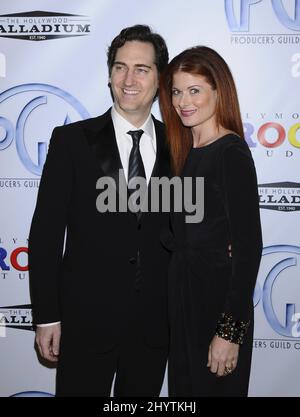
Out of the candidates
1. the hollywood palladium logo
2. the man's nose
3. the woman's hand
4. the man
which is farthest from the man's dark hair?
the woman's hand

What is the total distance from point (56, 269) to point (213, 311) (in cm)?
63

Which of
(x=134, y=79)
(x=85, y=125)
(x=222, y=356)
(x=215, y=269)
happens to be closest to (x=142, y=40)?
(x=134, y=79)

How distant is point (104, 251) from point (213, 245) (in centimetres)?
42

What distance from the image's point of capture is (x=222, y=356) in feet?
4.93

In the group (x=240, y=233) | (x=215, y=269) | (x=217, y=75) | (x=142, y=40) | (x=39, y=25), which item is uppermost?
(x=39, y=25)

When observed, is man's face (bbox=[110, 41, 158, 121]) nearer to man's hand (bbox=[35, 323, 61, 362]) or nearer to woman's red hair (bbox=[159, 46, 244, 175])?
woman's red hair (bbox=[159, 46, 244, 175])

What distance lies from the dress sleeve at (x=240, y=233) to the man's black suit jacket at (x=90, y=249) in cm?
37

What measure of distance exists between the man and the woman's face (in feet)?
0.69

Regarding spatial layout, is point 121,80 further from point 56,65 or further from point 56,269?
point 56,269

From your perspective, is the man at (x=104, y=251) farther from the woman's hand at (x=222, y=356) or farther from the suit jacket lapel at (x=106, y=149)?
the woman's hand at (x=222, y=356)

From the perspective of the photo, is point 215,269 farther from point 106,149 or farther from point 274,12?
point 274,12

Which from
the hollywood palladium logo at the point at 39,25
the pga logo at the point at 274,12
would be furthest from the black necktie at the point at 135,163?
the pga logo at the point at 274,12

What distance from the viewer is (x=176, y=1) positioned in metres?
2.19
